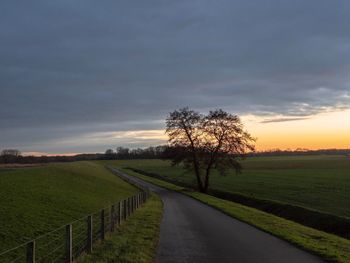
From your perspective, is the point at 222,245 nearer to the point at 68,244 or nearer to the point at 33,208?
the point at 68,244

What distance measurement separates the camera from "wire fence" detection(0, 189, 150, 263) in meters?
11.0

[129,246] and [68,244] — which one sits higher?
[68,244]

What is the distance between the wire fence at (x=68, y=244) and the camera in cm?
1100

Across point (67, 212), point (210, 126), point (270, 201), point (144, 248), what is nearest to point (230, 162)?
point (210, 126)

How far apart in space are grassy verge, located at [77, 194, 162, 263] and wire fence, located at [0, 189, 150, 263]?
38 centimetres

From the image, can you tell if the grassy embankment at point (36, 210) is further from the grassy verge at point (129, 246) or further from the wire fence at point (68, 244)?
the wire fence at point (68, 244)

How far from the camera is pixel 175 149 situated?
66750 mm

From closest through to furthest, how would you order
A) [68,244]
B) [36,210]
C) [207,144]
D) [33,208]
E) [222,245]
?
1. [68,244]
2. [222,245]
3. [36,210]
4. [33,208]
5. [207,144]

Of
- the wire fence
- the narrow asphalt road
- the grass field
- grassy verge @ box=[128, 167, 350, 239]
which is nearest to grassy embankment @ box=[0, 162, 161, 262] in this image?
the grass field

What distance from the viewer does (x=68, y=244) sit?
36.0ft

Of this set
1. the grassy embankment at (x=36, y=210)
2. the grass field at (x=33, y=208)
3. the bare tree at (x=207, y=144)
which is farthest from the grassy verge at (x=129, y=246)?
the bare tree at (x=207, y=144)

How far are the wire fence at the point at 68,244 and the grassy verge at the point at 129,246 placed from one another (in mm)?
380

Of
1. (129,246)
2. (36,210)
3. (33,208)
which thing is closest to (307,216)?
Answer: (36,210)

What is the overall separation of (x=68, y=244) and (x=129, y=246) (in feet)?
11.4
